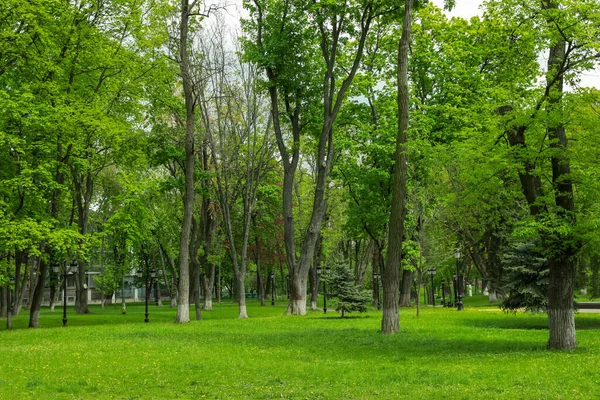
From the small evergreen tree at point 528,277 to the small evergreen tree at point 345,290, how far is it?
29.1ft

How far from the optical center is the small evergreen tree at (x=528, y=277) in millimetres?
23328

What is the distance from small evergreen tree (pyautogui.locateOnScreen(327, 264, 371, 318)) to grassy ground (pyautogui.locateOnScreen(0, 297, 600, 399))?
10.5 metres

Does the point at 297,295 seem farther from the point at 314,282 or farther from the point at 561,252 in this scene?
the point at 561,252

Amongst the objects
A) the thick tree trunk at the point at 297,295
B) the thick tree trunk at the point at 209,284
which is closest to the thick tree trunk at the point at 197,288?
the thick tree trunk at the point at 209,284

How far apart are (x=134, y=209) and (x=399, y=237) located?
54.0 feet

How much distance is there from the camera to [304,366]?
41.0 ft

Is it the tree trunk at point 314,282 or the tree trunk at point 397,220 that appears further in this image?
the tree trunk at point 314,282

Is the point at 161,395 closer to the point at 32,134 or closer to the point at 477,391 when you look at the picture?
the point at 477,391

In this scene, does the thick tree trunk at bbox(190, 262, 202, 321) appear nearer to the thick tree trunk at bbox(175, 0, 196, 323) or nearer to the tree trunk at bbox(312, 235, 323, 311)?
the thick tree trunk at bbox(175, 0, 196, 323)

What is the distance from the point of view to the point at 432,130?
34.3 m

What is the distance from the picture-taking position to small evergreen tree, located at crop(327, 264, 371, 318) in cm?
3092

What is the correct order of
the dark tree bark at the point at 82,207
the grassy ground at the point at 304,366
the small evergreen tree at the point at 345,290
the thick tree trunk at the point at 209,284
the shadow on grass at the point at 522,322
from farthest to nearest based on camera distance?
the thick tree trunk at the point at 209,284 < the dark tree bark at the point at 82,207 < the small evergreen tree at the point at 345,290 < the shadow on grass at the point at 522,322 < the grassy ground at the point at 304,366

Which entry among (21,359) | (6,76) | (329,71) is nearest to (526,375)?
(21,359)

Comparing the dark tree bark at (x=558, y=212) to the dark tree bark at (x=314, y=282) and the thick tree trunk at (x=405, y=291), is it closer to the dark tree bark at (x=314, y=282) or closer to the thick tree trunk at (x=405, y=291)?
the thick tree trunk at (x=405, y=291)
